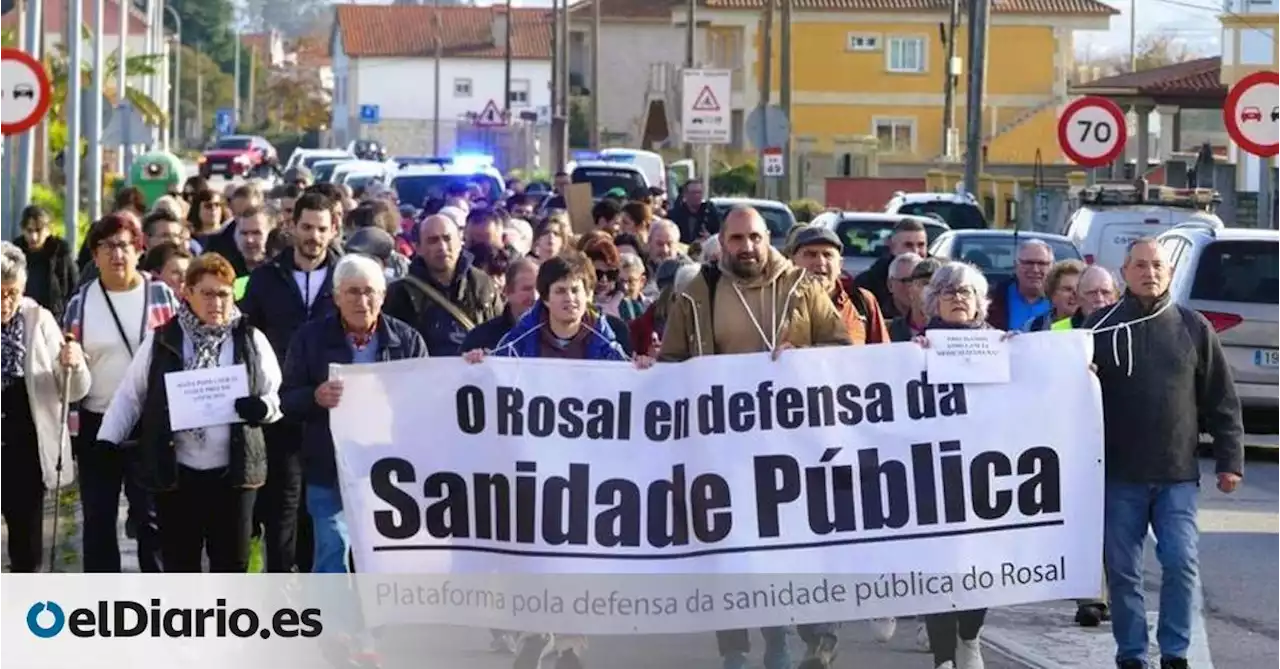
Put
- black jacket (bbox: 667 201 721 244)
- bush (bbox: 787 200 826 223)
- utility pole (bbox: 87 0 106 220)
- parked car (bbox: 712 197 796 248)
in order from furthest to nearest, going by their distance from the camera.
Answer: bush (bbox: 787 200 826 223)
parked car (bbox: 712 197 796 248)
utility pole (bbox: 87 0 106 220)
black jacket (bbox: 667 201 721 244)

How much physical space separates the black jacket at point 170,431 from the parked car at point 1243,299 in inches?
436

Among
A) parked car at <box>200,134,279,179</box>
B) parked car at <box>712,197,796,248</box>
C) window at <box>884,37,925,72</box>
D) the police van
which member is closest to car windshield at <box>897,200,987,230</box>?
parked car at <box>712,197,796,248</box>

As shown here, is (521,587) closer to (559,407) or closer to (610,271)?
(559,407)

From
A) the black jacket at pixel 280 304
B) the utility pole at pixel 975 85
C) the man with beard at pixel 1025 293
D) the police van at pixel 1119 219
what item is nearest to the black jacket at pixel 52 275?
the black jacket at pixel 280 304

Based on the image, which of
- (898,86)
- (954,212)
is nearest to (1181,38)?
(898,86)

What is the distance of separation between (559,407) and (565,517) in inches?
16.4

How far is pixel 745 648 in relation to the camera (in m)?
10.4

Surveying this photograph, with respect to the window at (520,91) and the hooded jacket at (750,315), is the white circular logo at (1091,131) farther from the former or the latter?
the window at (520,91)

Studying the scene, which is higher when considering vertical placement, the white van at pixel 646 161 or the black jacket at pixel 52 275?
the white van at pixel 646 161

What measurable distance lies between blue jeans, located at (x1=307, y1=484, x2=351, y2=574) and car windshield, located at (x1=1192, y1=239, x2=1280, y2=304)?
36.3ft

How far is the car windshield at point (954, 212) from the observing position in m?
32.8

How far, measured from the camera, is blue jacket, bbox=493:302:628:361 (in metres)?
10.5

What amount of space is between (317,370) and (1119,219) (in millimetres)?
16912

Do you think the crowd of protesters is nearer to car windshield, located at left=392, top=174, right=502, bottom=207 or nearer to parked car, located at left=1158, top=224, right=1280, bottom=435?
parked car, located at left=1158, top=224, right=1280, bottom=435
